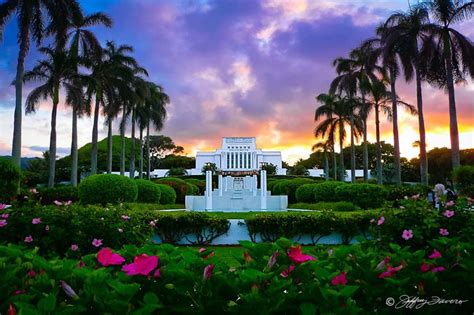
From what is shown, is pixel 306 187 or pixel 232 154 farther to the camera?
pixel 232 154

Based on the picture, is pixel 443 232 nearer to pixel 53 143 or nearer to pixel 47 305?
pixel 47 305

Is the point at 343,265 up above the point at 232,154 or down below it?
below

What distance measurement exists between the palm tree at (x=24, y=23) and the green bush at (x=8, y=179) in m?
4.15

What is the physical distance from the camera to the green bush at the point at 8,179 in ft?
54.1

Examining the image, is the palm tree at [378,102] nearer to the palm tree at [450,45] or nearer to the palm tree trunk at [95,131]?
the palm tree at [450,45]

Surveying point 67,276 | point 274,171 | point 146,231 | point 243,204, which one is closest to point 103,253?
point 67,276

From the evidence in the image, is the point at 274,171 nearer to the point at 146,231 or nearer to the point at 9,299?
the point at 146,231

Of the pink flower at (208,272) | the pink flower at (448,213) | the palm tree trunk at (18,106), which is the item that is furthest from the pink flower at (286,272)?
the palm tree trunk at (18,106)

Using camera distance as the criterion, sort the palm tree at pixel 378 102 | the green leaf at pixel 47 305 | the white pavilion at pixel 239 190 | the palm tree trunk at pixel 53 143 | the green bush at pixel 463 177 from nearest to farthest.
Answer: the green leaf at pixel 47 305 < the green bush at pixel 463 177 < the palm tree trunk at pixel 53 143 < the white pavilion at pixel 239 190 < the palm tree at pixel 378 102

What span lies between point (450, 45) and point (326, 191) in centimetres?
1106

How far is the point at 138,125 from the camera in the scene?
37.5m

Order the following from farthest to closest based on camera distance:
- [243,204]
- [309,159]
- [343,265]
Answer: [309,159] < [243,204] < [343,265]

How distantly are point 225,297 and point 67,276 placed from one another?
0.77 meters

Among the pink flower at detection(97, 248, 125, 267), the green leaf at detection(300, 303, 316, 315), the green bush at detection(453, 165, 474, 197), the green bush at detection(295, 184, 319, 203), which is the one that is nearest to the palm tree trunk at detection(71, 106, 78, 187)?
the green bush at detection(295, 184, 319, 203)
